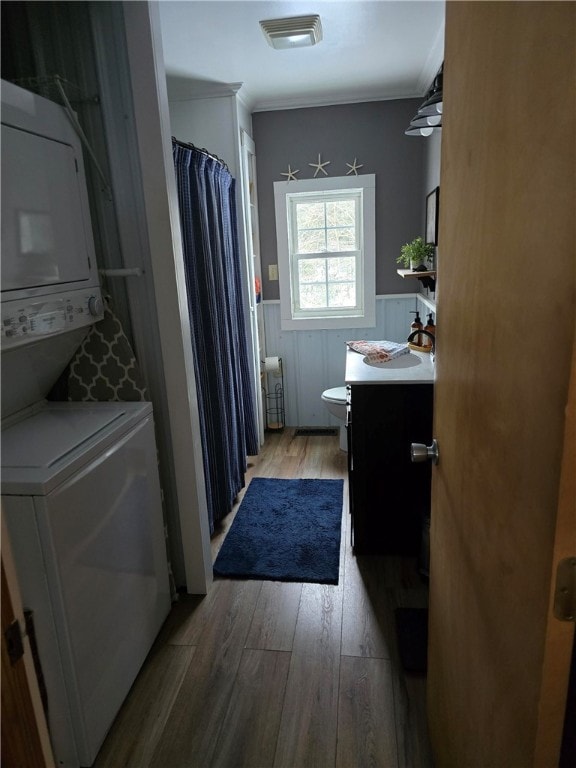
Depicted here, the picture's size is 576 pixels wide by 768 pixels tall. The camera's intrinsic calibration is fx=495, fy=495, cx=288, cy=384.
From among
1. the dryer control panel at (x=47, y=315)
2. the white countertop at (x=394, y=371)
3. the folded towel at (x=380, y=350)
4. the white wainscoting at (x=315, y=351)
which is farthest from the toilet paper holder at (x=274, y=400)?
the dryer control panel at (x=47, y=315)

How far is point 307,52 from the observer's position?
268cm

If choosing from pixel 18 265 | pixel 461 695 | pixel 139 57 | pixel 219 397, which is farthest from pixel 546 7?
pixel 219 397

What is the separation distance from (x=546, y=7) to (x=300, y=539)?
7.75 feet

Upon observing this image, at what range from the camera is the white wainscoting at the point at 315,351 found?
3914 millimetres

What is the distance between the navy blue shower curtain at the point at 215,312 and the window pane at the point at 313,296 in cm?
101

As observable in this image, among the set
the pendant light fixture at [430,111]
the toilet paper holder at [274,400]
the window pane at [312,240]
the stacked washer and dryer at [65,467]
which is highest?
the pendant light fixture at [430,111]

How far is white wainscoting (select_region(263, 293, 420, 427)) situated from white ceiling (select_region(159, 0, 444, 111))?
4.80 ft

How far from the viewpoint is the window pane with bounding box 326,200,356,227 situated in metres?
3.84

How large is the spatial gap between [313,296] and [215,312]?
162 centimetres

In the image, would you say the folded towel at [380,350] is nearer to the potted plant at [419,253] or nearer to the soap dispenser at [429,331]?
the soap dispenser at [429,331]

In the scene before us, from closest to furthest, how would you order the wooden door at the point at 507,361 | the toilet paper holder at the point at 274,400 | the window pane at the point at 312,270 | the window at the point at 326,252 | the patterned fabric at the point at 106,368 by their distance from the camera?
1. the wooden door at the point at 507,361
2. the patterned fabric at the point at 106,368
3. the window at the point at 326,252
4. the window pane at the point at 312,270
5. the toilet paper holder at the point at 274,400

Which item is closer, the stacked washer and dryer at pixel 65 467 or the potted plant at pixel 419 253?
the stacked washer and dryer at pixel 65 467

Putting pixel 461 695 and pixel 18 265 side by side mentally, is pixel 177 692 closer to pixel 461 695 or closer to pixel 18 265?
→ pixel 461 695

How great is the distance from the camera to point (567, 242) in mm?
533
